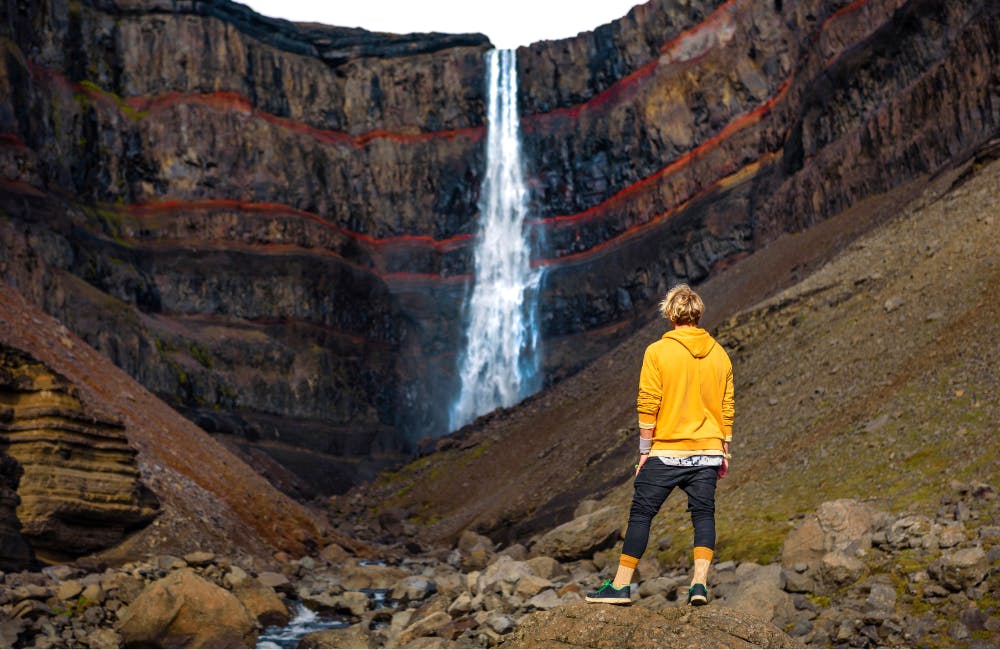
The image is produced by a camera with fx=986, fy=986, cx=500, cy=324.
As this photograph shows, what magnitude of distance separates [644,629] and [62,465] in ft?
58.4

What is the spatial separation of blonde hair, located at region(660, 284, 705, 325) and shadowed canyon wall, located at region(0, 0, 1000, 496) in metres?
40.6

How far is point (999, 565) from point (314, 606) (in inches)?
578

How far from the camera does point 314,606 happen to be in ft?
71.0

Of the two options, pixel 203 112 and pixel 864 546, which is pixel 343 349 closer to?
pixel 203 112

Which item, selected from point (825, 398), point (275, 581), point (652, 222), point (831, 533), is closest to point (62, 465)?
point (275, 581)

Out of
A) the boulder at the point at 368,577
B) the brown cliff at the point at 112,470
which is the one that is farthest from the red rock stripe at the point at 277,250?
the boulder at the point at 368,577

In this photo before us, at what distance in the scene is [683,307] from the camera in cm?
784

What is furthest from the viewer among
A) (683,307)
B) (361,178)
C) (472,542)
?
(361,178)

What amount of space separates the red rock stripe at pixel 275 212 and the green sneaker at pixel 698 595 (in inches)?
2733

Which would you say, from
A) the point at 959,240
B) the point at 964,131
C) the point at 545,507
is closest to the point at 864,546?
the point at 959,240

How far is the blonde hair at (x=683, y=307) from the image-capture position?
7.83m

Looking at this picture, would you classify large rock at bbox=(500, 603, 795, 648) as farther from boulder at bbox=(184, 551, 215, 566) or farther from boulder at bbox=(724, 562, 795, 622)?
boulder at bbox=(184, 551, 215, 566)

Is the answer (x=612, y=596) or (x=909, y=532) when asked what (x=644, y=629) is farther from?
(x=909, y=532)

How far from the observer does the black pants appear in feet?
24.8
